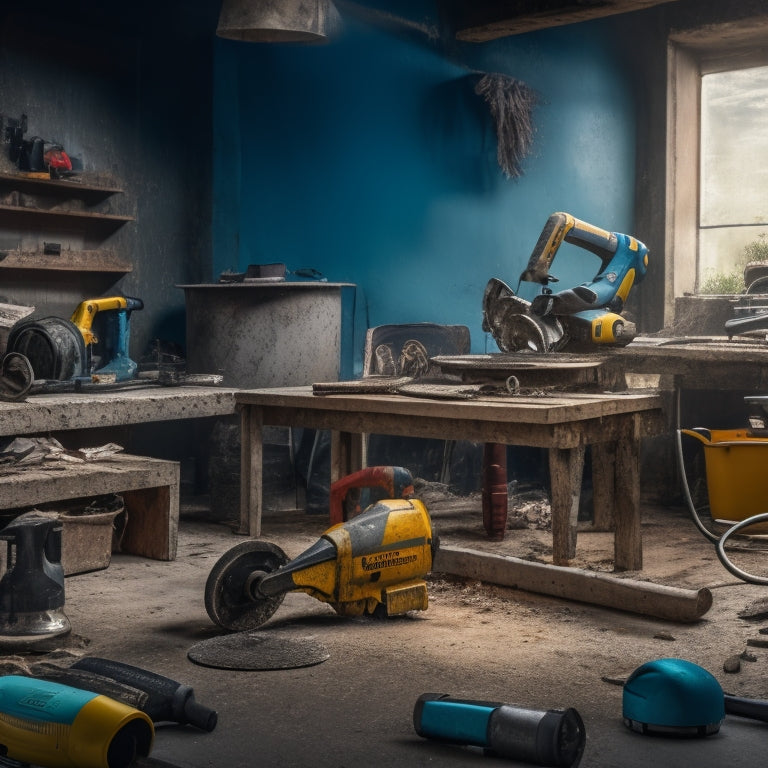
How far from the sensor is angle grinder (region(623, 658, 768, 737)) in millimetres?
2555

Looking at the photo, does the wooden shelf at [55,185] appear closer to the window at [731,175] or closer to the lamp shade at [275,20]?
the lamp shade at [275,20]

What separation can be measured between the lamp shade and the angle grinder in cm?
356

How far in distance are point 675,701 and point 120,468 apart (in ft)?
8.59

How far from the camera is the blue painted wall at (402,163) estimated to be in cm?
609

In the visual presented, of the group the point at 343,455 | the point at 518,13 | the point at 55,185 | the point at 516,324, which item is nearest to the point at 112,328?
the point at 55,185

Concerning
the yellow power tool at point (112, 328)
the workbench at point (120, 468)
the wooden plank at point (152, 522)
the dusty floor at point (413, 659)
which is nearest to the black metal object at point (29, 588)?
the dusty floor at point (413, 659)

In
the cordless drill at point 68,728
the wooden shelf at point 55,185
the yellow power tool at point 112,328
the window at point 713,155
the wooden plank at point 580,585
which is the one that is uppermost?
the window at point 713,155

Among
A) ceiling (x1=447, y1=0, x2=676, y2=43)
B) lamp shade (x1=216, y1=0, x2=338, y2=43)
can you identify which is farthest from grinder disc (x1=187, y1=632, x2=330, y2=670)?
ceiling (x1=447, y1=0, x2=676, y2=43)

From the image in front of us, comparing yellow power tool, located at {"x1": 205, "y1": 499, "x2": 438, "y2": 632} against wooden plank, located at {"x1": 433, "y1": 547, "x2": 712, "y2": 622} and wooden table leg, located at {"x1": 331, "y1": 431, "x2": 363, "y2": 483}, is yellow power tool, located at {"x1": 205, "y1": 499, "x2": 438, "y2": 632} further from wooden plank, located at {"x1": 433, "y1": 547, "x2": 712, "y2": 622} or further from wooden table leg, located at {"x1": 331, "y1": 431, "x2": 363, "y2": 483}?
wooden table leg, located at {"x1": 331, "y1": 431, "x2": 363, "y2": 483}

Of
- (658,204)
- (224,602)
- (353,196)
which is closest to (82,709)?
(224,602)

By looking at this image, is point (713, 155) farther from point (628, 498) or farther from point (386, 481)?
point (386, 481)

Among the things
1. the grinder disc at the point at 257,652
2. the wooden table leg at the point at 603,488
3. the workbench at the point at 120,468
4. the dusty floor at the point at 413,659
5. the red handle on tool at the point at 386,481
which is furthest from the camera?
the wooden table leg at the point at 603,488

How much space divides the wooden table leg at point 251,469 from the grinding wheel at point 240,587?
1523mm

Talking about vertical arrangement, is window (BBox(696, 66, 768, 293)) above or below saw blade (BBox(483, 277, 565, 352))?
above
